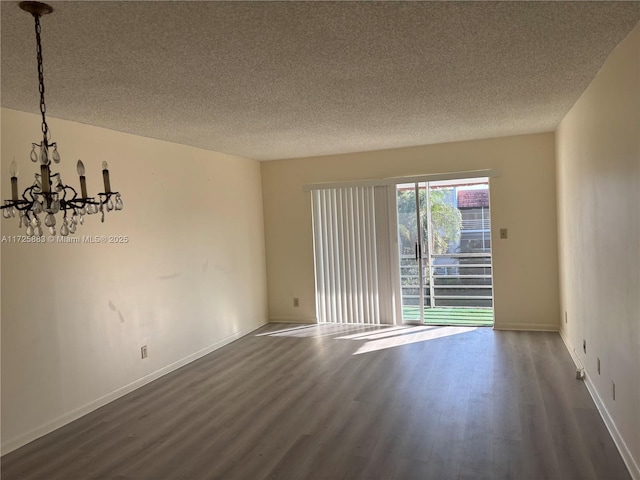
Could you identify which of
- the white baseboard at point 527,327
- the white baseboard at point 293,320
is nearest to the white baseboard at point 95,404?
the white baseboard at point 293,320

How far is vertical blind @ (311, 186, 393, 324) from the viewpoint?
6.20m

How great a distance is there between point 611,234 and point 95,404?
387 cm

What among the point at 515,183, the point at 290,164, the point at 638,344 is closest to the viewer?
the point at 638,344

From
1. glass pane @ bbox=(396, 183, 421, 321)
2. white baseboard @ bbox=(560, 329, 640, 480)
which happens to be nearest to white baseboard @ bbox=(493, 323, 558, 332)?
glass pane @ bbox=(396, 183, 421, 321)

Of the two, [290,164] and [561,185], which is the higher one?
[290,164]

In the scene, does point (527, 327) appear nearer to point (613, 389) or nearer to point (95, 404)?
point (613, 389)

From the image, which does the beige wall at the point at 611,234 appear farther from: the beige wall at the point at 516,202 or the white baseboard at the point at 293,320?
the white baseboard at the point at 293,320

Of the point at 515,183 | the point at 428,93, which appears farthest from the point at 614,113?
the point at 515,183

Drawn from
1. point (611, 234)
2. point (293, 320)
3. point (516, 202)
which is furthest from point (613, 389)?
point (293, 320)

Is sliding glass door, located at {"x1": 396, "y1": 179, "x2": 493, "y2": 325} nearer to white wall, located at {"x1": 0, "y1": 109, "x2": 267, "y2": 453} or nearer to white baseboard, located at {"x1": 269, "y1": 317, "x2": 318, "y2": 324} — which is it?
white baseboard, located at {"x1": 269, "y1": 317, "x2": 318, "y2": 324}

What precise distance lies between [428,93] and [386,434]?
232 centimetres

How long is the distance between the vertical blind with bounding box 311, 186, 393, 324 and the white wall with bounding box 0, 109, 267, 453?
3.31ft

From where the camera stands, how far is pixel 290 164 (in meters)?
6.54

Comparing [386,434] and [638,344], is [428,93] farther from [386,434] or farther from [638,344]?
Answer: [386,434]
